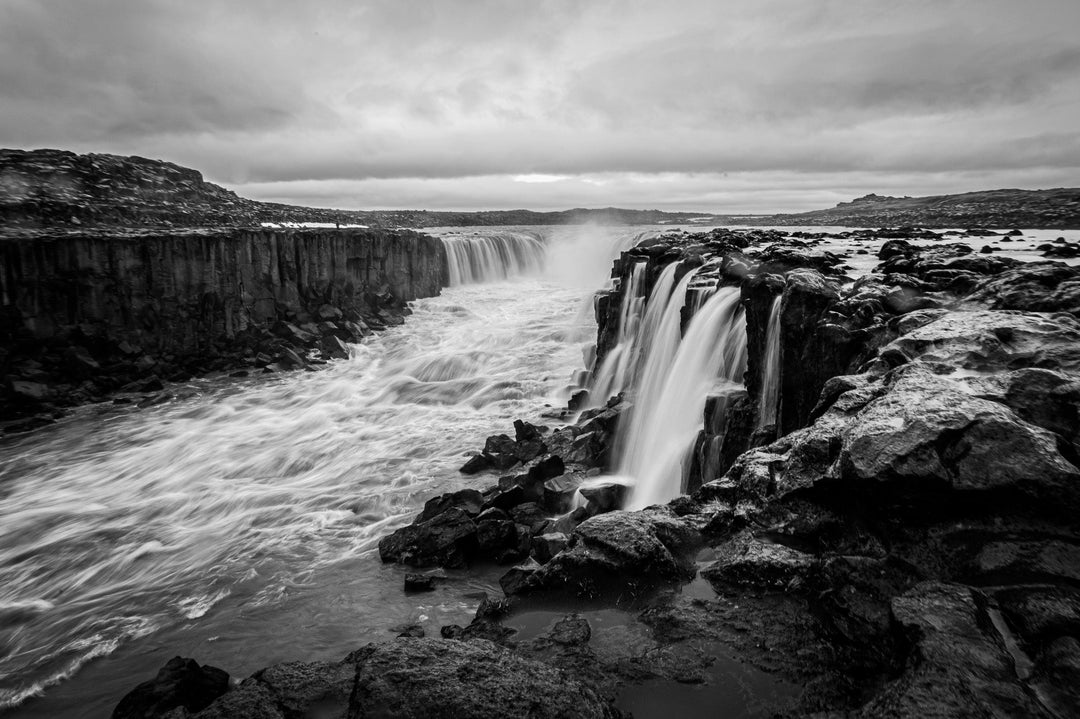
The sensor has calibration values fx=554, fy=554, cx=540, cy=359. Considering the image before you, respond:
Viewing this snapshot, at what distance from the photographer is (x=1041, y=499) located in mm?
4676

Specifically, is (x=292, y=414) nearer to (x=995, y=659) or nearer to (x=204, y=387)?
(x=204, y=387)

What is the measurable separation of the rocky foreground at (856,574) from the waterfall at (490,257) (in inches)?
1668

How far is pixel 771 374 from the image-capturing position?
428 inches

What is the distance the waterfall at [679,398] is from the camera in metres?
12.5

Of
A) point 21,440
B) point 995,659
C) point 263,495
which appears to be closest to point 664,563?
point 995,659

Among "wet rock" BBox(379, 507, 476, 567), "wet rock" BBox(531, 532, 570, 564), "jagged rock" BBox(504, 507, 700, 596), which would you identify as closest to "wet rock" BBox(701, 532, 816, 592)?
"jagged rock" BBox(504, 507, 700, 596)

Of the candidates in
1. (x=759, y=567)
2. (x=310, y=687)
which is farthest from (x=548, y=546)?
(x=310, y=687)

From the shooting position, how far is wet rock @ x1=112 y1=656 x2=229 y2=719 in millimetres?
6711

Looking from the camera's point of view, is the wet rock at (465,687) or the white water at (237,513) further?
the white water at (237,513)

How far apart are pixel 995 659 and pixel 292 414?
22.5m

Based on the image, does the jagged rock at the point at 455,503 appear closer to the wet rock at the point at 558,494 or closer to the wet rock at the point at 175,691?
the wet rock at the point at 558,494

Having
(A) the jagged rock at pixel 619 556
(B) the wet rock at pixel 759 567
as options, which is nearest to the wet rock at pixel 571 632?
(A) the jagged rock at pixel 619 556

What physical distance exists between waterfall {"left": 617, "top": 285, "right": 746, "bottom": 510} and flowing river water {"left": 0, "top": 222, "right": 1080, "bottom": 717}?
15.0 feet

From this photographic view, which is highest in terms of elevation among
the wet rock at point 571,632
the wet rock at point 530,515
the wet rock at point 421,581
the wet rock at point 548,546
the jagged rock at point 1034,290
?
the jagged rock at point 1034,290
